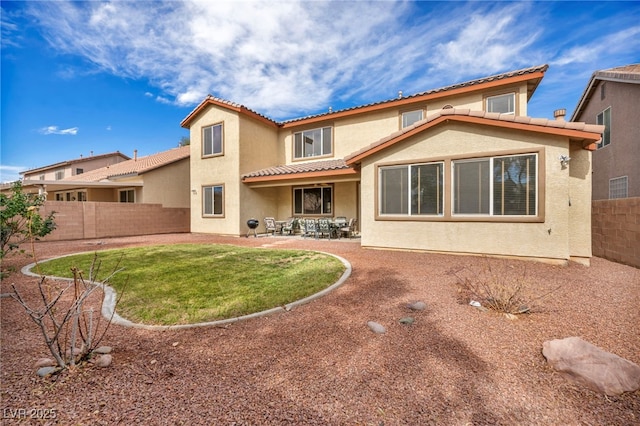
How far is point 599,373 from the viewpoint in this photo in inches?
109

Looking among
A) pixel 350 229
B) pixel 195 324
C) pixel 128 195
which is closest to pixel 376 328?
pixel 195 324

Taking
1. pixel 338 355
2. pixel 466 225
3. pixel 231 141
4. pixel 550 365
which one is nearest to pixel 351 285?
pixel 338 355

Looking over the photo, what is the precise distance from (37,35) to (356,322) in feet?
43.6

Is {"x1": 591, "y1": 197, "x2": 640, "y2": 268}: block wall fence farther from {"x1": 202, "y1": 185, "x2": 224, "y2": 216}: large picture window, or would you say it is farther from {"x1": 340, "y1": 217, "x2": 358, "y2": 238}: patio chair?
{"x1": 202, "y1": 185, "x2": 224, "y2": 216}: large picture window

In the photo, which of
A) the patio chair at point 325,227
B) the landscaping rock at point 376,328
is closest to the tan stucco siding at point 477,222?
the patio chair at point 325,227

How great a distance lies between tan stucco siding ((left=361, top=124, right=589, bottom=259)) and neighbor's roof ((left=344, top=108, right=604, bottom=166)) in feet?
0.85

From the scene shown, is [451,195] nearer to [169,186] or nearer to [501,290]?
[501,290]

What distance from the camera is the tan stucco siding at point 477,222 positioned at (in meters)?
7.35

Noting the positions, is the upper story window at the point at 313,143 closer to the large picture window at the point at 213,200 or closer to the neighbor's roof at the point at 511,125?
the large picture window at the point at 213,200

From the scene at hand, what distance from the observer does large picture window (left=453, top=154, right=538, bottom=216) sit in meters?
7.63

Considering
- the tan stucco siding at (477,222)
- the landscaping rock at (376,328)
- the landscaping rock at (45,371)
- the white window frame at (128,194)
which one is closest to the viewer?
the landscaping rock at (45,371)

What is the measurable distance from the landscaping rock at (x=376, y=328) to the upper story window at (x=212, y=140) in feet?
46.9

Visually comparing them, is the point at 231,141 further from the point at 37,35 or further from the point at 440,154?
the point at 440,154

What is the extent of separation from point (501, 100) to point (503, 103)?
169 mm
